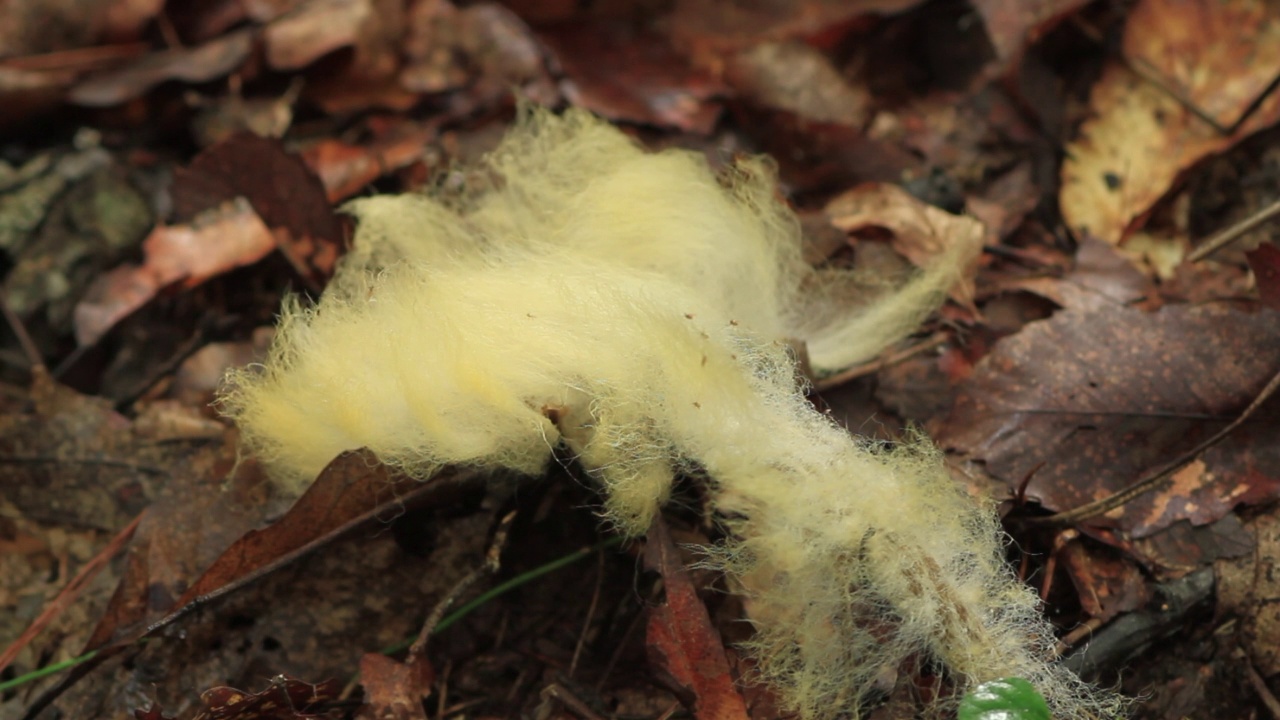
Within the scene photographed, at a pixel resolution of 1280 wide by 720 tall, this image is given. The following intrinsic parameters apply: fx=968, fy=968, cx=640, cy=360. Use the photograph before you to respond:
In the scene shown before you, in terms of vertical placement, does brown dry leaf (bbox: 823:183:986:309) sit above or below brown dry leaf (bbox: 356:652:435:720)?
above

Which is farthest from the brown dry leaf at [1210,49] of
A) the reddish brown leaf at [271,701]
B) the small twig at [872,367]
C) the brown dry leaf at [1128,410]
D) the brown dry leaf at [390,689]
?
the reddish brown leaf at [271,701]

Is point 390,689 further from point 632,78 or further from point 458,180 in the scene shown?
point 632,78

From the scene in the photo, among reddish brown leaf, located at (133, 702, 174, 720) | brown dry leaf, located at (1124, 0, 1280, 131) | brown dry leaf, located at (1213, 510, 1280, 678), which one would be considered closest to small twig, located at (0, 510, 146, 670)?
reddish brown leaf, located at (133, 702, 174, 720)

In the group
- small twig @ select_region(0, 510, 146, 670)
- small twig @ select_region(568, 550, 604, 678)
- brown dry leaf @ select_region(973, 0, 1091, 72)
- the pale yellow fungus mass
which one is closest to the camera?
the pale yellow fungus mass

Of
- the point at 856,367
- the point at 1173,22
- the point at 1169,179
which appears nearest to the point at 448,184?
the point at 856,367

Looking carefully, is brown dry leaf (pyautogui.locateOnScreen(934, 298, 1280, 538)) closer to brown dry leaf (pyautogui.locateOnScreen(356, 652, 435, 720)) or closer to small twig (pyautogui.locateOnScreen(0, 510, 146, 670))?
brown dry leaf (pyautogui.locateOnScreen(356, 652, 435, 720))

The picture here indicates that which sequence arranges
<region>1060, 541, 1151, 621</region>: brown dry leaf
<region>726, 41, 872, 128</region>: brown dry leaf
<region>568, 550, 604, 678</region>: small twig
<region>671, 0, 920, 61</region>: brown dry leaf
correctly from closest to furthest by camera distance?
<region>1060, 541, 1151, 621</region>: brown dry leaf, <region>568, 550, 604, 678</region>: small twig, <region>726, 41, 872, 128</region>: brown dry leaf, <region>671, 0, 920, 61</region>: brown dry leaf
